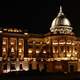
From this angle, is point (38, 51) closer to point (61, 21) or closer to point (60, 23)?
point (60, 23)

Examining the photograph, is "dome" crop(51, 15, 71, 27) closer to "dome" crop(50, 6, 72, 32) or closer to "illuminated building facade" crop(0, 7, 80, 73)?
"dome" crop(50, 6, 72, 32)

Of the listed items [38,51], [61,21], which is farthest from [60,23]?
[38,51]

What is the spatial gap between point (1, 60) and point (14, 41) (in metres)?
8.19

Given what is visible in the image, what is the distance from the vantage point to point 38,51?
85.9 m

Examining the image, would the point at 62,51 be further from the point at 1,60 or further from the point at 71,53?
the point at 1,60

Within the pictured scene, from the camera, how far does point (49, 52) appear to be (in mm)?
84375

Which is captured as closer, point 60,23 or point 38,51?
point 38,51

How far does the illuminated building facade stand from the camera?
79125 mm

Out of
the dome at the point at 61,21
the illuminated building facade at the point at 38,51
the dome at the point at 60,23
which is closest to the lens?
the illuminated building facade at the point at 38,51

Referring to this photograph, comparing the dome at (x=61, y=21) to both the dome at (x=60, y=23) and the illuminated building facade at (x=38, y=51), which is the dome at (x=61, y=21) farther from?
the illuminated building facade at (x=38, y=51)

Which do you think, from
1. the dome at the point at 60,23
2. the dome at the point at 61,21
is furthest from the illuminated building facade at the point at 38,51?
the dome at the point at 61,21

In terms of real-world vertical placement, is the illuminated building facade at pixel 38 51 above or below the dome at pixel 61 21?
below

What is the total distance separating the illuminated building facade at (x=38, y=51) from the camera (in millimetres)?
79125

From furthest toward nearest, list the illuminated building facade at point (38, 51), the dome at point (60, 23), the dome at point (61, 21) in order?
the dome at point (61, 21)
the dome at point (60, 23)
the illuminated building facade at point (38, 51)
